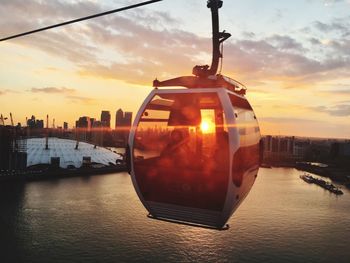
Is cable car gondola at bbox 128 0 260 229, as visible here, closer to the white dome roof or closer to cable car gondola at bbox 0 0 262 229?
cable car gondola at bbox 0 0 262 229

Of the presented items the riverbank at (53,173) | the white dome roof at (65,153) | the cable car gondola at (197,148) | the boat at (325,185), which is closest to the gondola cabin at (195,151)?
the cable car gondola at (197,148)

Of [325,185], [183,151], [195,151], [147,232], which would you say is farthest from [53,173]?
[195,151]

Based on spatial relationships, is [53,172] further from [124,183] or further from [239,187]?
[239,187]

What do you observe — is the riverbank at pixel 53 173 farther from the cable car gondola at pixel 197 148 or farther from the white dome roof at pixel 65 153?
the cable car gondola at pixel 197 148

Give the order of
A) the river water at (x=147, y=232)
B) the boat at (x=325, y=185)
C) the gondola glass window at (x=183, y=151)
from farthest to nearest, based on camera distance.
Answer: the boat at (x=325, y=185), the river water at (x=147, y=232), the gondola glass window at (x=183, y=151)

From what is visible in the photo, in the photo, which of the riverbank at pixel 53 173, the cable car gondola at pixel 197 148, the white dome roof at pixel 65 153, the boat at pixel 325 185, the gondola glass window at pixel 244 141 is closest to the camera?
the gondola glass window at pixel 244 141

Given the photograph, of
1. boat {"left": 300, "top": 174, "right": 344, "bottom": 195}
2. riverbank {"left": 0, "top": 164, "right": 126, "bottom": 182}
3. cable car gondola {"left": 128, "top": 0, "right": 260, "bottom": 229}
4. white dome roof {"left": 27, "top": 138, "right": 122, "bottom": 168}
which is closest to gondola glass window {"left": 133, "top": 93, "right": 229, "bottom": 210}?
cable car gondola {"left": 128, "top": 0, "right": 260, "bottom": 229}

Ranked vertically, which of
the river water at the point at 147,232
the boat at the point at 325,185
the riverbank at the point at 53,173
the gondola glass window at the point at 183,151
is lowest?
the river water at the point at 147,232
